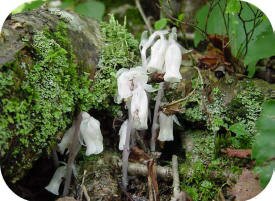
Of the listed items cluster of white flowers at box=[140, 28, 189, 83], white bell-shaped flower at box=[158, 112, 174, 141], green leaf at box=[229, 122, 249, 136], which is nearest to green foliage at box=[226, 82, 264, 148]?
green leaf at box=[229, 122, 249, 136]

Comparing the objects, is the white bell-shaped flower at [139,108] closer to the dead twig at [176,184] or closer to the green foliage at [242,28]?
the dead twig at [176,184]

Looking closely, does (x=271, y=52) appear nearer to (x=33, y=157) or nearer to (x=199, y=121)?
(x=199, y=121)

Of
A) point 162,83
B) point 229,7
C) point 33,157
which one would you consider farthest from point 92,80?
point 229,7

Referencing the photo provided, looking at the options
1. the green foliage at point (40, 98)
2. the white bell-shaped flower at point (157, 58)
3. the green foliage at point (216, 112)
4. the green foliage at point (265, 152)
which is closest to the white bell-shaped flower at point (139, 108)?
the white bell-shaped flower at point (157, 58)

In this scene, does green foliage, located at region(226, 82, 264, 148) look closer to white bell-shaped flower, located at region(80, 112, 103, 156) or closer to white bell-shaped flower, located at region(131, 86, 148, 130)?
white bell-shaped flower, located at region(131, 86, 148, 130)

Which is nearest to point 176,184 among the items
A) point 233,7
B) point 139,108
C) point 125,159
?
point 125,159

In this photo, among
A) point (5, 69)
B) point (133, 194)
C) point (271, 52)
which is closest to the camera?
point (5, 69)

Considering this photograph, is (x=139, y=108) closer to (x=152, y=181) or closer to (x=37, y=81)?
(x=152, y=181)
